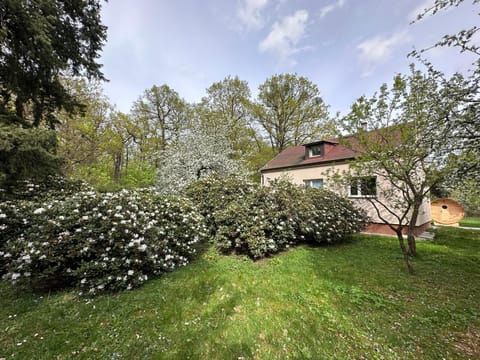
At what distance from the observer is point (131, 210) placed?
13.0ft

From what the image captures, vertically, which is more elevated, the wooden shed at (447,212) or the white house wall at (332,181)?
the white house wall at (332,181)

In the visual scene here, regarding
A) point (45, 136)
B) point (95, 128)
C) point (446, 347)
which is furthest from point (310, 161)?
point (95, 128)

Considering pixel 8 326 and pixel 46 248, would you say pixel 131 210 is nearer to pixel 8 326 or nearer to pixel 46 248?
pixel 46 248

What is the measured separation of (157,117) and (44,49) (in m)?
13.8

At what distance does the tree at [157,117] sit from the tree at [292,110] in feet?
25.4

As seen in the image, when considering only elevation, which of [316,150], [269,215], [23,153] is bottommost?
[269,215]

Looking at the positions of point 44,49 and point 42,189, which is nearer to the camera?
point 44,49

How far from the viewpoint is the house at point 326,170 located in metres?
7.99

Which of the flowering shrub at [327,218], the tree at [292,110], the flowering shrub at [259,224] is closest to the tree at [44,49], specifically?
the flowering shrub at [259,224]

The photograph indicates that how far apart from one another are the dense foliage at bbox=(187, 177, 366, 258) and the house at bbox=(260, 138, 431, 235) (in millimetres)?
1008

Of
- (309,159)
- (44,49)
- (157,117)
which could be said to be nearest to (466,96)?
(44,49)

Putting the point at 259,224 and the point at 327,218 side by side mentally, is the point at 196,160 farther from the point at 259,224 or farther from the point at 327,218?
the point at 327,218

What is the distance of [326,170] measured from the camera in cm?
801

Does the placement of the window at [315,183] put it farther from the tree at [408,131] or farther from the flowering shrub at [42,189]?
the flowering shrub at [42,189]
